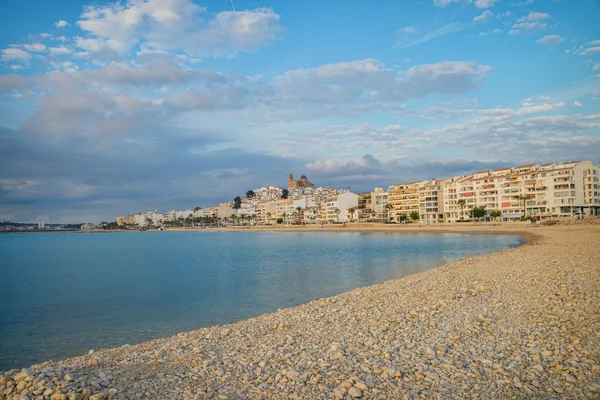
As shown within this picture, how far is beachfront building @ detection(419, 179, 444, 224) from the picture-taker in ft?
362

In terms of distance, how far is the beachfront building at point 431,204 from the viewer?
362 feet

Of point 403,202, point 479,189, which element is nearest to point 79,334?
point 479,189

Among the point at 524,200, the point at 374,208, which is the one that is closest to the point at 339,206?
the point at 374,208

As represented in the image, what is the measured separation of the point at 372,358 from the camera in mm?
7152

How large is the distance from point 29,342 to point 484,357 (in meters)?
12.2

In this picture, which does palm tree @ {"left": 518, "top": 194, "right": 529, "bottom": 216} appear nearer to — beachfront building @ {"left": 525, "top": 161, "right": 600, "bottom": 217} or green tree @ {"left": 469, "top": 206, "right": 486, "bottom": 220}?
beachfront building @ {"left": 525, "top": 161, "right": 600, "bottom": 217}

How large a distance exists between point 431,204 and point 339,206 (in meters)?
39.6

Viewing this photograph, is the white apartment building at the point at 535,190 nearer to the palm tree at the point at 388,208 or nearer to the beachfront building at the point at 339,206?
the palm tree at the point at 388,208

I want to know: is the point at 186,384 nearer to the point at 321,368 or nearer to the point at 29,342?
the point at 321,368

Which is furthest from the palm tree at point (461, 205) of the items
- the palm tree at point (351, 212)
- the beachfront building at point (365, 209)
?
the palm tree at point (351, 212)

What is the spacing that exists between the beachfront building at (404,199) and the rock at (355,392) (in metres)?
113

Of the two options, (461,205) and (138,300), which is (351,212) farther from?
(138,300)

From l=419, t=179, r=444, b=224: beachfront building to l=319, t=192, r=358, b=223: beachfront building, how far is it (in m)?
33.4

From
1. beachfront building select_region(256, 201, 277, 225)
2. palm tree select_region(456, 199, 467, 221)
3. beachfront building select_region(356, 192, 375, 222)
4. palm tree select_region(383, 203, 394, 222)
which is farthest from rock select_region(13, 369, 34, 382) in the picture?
beachfront building select_region(256, 201, 277, 225)
